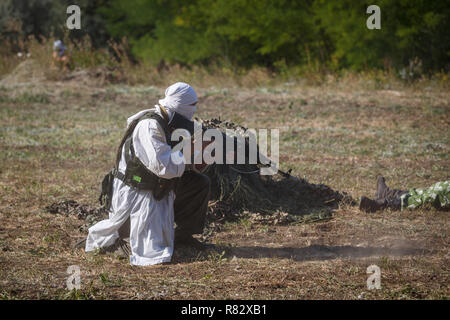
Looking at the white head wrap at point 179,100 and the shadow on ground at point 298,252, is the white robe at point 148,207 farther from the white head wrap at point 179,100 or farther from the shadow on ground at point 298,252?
the shadow on ground at point 298,252

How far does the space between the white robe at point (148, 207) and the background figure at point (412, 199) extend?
238cm

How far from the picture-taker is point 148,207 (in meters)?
4.73

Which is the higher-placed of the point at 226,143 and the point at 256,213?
the point at 226,143

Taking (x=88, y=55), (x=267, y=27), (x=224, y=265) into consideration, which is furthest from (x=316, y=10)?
(x=224, y=265)

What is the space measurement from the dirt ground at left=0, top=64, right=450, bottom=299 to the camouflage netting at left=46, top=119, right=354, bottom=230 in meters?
0.10

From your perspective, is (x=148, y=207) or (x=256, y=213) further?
(x=256, y=213)

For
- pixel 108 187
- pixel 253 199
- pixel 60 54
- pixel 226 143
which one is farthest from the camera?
pixel 60 54

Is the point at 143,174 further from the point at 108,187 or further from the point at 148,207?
the point at 108,187

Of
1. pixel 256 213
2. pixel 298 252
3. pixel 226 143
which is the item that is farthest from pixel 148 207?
pixel 256 213

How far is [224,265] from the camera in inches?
184

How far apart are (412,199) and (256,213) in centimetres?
162

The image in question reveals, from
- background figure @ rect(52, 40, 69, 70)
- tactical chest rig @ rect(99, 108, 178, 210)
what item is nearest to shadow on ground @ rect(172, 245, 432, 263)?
tactical chest rig @ rect(99, 108, 178, 210)

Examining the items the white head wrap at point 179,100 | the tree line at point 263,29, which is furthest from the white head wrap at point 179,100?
the tree line at point 263,29
